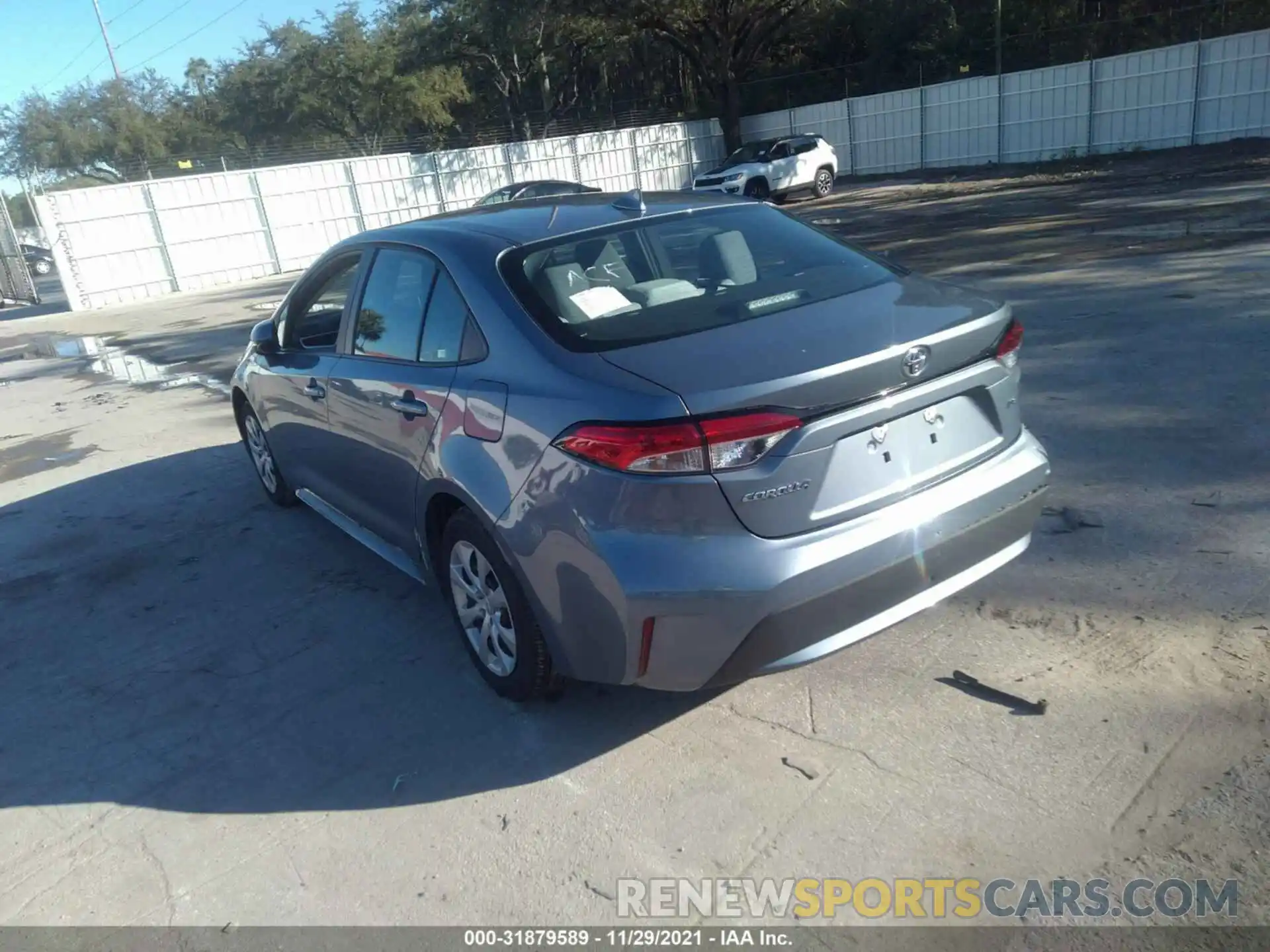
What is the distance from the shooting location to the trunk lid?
278 centimetres

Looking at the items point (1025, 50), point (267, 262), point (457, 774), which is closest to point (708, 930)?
point (457, 774)

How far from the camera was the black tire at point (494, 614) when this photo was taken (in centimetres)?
332

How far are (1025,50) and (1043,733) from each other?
3326 centimetres

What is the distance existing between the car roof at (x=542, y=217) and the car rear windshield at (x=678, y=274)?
75mm

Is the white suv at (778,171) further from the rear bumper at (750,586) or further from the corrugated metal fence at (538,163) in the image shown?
the rear bumper at (750,586)

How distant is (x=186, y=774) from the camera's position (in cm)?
352

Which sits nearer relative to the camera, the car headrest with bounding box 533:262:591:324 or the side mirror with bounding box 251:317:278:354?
the car headrest with bounding box 533:262:591:324

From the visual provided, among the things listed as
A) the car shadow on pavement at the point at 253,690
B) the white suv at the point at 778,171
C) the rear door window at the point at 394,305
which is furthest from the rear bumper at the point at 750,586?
the white suv at the point at 778,171

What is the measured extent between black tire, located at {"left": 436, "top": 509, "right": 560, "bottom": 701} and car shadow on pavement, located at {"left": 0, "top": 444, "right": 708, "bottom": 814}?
Result: 139 mm

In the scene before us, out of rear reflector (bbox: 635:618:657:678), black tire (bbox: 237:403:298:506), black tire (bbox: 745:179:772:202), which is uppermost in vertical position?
rear reflector (bbox: 635:618:657:678)

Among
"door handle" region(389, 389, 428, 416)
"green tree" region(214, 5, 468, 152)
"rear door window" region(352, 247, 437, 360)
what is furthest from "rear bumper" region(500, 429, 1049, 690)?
"green tree" region(214, 5, 468, 152)

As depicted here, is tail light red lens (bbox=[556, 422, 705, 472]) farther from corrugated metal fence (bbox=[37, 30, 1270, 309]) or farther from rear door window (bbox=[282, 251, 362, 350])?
corrugated metal fence (bbox=[37, 30, 1270, 309])

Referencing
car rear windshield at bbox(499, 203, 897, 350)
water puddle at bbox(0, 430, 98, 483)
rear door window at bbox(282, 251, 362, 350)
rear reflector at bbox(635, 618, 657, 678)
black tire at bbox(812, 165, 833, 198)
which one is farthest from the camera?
black tire at bbox(812, 165, 833, 198)

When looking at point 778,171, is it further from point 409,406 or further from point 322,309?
point 409,406
